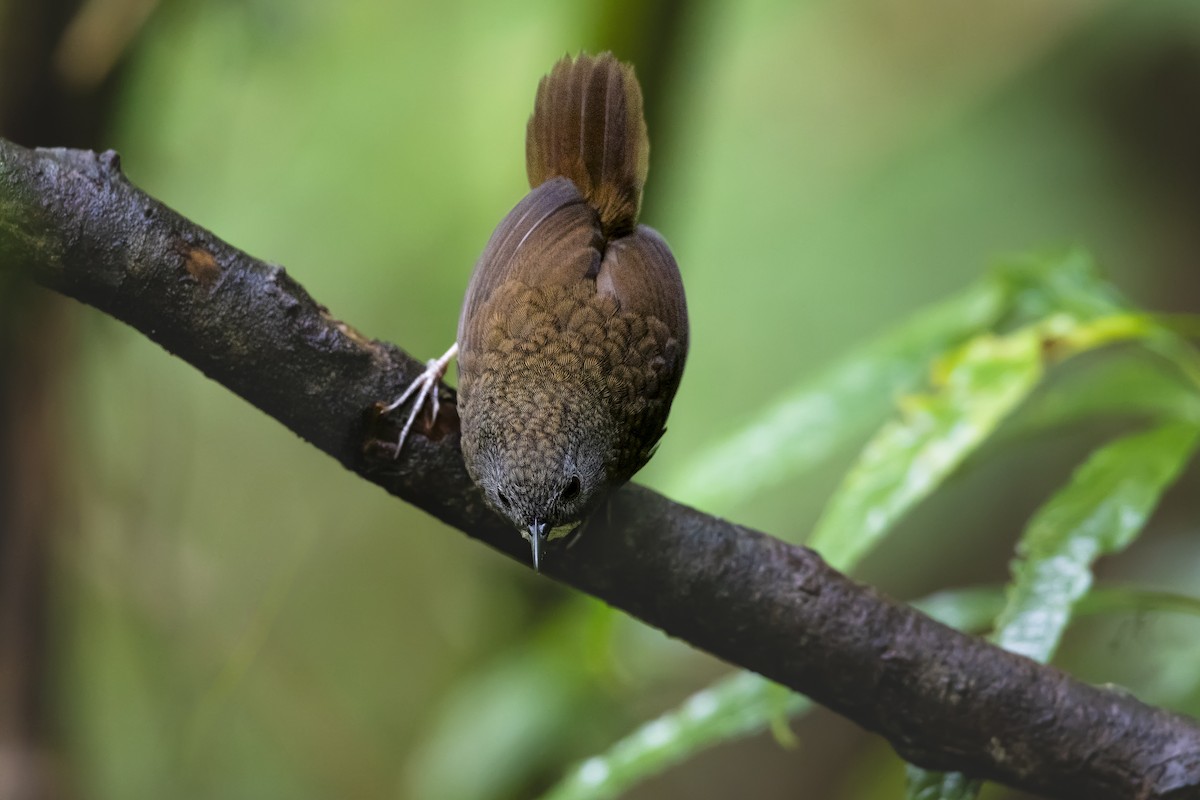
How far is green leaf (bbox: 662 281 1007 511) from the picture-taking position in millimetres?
2217

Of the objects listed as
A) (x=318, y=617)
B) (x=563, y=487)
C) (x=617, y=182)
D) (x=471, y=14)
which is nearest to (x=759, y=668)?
(x=563, y=487)

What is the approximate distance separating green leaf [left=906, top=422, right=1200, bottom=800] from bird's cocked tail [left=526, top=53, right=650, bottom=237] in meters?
0.89

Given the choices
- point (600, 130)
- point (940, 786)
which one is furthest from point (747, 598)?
point (600, 130)

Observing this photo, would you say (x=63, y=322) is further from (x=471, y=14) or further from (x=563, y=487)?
(x=471, y=14)

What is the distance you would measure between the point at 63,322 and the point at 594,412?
6.29 feet

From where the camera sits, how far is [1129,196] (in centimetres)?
534

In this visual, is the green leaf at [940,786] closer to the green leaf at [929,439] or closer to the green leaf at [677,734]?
the green leaf at [677,734]

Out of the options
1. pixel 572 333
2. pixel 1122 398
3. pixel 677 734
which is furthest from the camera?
pixel 1122 398

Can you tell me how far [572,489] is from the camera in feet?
5.49

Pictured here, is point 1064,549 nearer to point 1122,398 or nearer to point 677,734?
point 1122,398

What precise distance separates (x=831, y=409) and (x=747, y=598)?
0.73 metres

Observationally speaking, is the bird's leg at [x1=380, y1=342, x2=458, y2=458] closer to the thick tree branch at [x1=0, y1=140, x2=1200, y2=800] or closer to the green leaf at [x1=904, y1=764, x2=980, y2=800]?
the thick tree branch at [x1=0, y1=140, x2=1200, y2=800]

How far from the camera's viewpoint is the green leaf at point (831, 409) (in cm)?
222

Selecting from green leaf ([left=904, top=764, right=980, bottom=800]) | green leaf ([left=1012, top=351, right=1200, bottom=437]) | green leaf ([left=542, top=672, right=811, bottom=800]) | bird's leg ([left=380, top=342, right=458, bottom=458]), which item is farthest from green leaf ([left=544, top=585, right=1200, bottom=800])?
bird's leg ([left=380, top=342, right=458, bottom=458])
